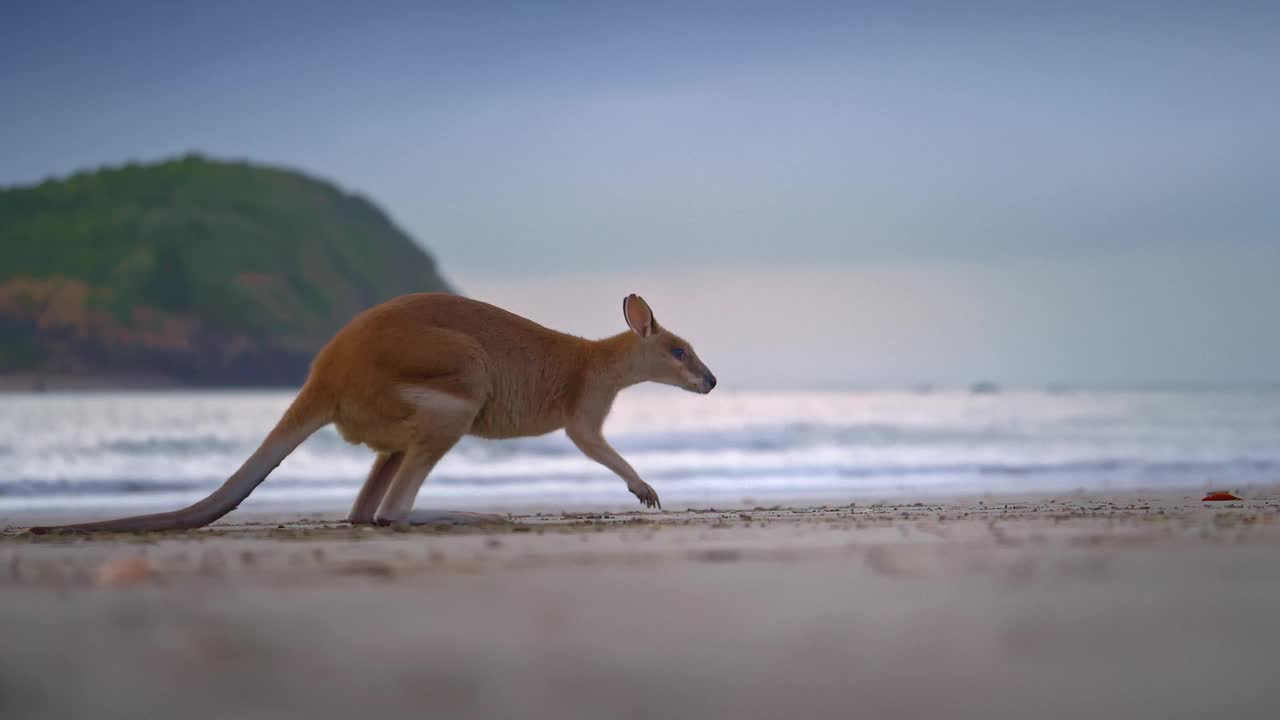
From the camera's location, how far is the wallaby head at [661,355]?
24.2 feet

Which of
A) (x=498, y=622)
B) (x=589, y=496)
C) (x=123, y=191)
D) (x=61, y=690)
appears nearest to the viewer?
(x=61, y=690)

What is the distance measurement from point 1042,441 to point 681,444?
208 inches

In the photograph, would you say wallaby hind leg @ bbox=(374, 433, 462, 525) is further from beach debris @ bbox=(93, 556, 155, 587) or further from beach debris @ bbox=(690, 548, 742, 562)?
beach debris @ bbox=(690, 548, 742, 562)

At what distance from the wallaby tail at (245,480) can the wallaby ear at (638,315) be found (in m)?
1.99

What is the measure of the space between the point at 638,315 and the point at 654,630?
449 centimetres

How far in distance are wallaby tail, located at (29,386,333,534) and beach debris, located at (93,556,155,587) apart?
1.53 m

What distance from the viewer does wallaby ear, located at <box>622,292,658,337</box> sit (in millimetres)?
7340

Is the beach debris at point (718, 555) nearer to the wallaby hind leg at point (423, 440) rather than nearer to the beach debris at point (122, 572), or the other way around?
the beach debris at point (122, 572)

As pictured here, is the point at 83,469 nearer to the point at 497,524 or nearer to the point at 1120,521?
the point at 497,524

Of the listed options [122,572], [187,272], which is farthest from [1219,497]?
[187,272]

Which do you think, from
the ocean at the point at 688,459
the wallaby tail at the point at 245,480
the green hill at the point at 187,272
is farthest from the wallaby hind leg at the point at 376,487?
the green hill at the point at 187,272

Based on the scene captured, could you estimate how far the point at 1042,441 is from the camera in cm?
1794

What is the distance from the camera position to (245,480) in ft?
19.3

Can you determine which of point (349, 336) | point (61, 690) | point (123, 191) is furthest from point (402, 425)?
point (123, 191)
